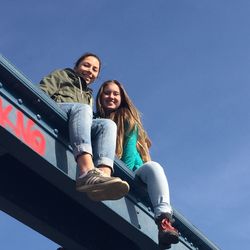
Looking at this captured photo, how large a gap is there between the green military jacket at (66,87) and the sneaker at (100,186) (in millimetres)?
1065

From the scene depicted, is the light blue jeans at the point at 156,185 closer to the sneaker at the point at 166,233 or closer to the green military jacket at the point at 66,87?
the sneaker at the point at 166,233

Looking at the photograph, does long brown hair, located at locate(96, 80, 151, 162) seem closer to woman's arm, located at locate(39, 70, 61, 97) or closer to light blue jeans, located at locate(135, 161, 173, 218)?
light blue jeans, located at locate(135, 161, 173, 218)

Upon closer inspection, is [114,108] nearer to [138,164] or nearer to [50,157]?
[138,164]

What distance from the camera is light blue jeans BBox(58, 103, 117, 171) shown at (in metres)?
4.49

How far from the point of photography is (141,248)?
5.11 m

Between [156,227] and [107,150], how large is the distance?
2.74ft

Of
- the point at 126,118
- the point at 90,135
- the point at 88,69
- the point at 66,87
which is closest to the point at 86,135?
the point at 90,135

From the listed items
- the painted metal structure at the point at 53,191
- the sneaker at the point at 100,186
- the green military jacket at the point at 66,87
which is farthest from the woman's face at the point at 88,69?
the sneaker at the point at 100,186

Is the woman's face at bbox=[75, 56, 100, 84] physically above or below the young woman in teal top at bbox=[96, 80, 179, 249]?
above

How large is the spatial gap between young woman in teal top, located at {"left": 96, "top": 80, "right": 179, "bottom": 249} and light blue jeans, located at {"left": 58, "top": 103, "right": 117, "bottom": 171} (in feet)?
1.72

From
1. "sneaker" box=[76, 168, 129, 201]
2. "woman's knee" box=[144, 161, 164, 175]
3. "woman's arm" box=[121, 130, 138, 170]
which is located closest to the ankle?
"sneaker" box=[76, 168, 129, 201]

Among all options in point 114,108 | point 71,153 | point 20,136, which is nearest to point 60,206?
point 71,153

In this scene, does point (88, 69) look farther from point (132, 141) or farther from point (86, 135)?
point (86, 135)

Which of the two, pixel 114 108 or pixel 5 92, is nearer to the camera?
pixel 5 92
